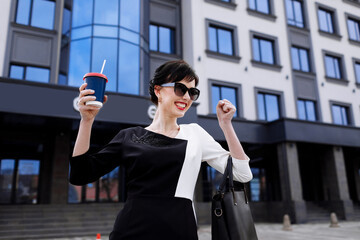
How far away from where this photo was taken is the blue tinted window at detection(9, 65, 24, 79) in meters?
13.0

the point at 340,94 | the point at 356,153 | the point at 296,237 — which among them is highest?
the point at 340,94

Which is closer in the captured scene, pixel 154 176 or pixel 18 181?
pixel 154 176

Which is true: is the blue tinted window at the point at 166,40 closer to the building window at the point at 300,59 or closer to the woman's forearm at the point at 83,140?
the building window at the point at 300,59

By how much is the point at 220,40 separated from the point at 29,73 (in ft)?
32.4

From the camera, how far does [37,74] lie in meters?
13.5

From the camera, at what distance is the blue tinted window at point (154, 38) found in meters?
16.5

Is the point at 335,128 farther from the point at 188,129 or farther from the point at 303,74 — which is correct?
the point at 188,129

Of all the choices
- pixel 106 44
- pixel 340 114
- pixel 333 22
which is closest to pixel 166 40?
pixel 106 44

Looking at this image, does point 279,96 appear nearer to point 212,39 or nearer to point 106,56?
point 212,39

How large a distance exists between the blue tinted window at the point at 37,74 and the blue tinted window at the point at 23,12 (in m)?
2.27

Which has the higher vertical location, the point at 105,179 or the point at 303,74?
the point at 303,74

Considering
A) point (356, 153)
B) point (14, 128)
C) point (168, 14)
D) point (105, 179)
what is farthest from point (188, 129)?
point (356, 153)

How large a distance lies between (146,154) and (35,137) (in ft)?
45.8

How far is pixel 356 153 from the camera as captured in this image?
20.5 metres
